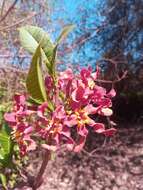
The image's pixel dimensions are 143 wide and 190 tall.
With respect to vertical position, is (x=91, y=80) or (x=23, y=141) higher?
(x=91, y=80)

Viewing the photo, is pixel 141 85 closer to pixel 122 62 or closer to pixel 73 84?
pixel 122 62

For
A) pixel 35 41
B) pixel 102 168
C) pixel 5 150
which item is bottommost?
pixel 102 168

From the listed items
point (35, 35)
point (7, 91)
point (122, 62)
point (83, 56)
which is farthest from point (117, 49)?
point (35, 35)

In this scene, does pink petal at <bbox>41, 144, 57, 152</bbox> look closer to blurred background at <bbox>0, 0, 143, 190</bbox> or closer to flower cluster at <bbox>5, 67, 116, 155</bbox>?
flower cluster at <bbox>5, 67, 116, 155</bbox>

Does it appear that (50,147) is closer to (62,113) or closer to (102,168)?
(62,113)

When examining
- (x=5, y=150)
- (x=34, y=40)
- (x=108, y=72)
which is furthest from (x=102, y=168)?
(x=34, y=40)

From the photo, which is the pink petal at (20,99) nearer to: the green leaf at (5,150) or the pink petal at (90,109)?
the pink petal at (90,109)

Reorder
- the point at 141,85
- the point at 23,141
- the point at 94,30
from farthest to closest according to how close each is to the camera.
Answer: the point at 141,85 < the point at 94,30 < the point at 23,141
